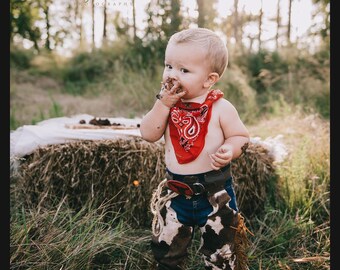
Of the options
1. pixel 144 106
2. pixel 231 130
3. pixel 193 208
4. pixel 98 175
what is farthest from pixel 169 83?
pixel 144 106

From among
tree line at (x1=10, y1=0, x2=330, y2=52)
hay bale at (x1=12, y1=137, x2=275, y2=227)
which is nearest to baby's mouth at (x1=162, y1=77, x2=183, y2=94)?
hay bale at (x1=12, y1=137, x2=275, y2=227)

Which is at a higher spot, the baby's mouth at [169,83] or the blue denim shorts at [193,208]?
the baby's mouth at [169,83]

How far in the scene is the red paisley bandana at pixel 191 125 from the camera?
70.7 inches

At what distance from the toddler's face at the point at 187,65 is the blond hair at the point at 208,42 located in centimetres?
2

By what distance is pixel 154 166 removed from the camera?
2910mm

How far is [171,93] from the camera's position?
5.72 ft

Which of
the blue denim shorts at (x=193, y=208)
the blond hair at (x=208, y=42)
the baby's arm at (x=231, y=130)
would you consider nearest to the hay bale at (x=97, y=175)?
the blue denim shorts at (x=193, y=208)

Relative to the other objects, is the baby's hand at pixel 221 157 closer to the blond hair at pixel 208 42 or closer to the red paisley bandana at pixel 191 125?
the red paisley bandana at pixel 191 125

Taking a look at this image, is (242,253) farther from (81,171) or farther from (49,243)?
(81,171)

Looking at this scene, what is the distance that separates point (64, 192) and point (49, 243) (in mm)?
711

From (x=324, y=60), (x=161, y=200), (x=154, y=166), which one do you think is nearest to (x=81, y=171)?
(x=154, y=166)

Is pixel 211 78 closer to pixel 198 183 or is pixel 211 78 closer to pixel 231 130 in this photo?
pixel 231 130

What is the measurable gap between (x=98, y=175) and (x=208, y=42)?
1476 mm
